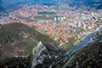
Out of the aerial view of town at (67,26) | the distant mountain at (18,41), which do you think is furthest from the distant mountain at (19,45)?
the aerial view of town at (67,26)

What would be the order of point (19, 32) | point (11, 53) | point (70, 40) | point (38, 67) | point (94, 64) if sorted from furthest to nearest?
point (70, 40), point (19, 32), point (11, 53), point (38, 67), point (94, 64)

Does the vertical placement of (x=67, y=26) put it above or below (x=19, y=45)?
below

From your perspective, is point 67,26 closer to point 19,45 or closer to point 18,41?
point 18,41

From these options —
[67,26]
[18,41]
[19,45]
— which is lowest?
[67,26]

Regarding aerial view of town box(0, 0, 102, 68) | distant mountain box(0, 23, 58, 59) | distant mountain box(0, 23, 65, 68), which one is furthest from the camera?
aerial view of town box(0, 0, 102, 68)

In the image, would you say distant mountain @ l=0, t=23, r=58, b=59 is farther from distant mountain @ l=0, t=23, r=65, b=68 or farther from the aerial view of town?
the aerial view of town

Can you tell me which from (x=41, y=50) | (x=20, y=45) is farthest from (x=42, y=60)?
(x=20, y=45)

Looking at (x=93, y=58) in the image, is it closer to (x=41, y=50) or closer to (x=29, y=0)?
(x=41, y=50)

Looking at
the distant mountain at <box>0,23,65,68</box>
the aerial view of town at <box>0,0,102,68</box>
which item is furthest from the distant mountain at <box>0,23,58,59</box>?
the aerial view of town at <box>0,0,102,68</box>

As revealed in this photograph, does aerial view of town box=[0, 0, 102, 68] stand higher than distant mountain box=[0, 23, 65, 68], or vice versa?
distant mountain box=[0, 23, 65, 68]

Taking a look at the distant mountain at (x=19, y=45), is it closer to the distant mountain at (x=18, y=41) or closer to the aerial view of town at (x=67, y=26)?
the distant mountain at (x=18, y=41)

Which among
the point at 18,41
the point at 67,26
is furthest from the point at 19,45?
the point at 67,26
